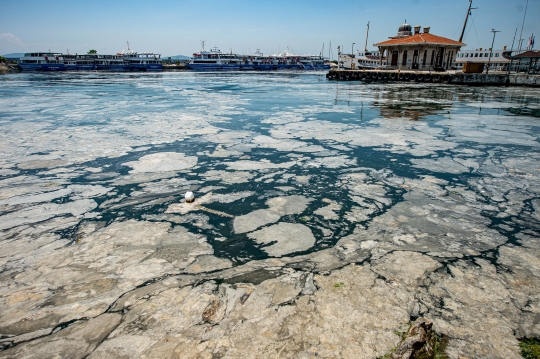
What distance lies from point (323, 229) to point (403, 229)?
2.55 feet

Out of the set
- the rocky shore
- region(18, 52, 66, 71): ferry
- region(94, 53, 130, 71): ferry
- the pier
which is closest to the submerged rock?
the rocky shore

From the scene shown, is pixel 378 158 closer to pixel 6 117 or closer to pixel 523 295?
pixel 523 295

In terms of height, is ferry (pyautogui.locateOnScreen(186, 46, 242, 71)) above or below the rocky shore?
above

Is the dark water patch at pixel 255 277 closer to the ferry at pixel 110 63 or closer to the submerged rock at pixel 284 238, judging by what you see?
the submerged rock at pixel 284 238

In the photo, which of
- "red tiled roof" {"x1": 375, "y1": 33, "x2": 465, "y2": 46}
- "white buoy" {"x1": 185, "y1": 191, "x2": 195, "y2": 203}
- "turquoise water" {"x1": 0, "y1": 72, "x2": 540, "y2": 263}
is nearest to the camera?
"turquoise water" {"x1": 0, "y1": 72, "x2": 540, "y2": 263}

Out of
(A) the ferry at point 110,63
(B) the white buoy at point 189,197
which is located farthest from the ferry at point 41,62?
(B) the white buoy at point 189,197

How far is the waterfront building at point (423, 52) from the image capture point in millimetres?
26750

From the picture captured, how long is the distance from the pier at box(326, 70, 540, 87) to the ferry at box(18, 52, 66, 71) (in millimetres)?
51934

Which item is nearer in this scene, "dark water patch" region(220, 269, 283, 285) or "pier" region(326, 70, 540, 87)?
"dark water patch" region(220, 269, 283, 285)

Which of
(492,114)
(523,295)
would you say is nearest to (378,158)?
(523,295)

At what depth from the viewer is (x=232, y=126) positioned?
25.0 ft

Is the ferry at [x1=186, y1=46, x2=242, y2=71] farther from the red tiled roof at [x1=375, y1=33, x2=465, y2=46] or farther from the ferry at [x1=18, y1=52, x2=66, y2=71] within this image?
the red tiled roof at [x1=375, y1=33, x2=465, y2=46]

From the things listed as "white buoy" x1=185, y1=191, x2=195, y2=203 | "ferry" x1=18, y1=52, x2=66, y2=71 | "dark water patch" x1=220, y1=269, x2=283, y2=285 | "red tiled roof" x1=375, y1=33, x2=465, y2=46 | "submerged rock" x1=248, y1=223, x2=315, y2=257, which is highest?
"red tiled roof" x1=375, y1=33, x2=465, y2=46

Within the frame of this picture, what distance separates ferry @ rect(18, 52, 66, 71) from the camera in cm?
5150
